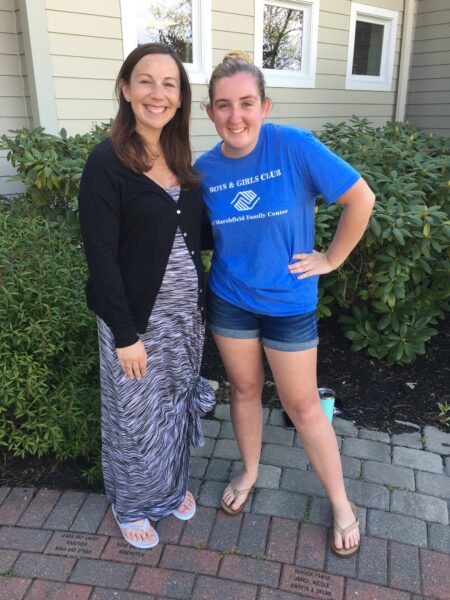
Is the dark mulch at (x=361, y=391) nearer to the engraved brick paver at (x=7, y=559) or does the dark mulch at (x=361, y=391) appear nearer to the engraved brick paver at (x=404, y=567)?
the engraved brick paver at (x=7, y=559)

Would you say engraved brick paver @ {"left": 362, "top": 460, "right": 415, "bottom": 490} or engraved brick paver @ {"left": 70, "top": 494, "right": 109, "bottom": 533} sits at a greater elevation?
engraved brick paver @ {"left": 362, "top": 460, "right": 415, "bottom": 490}

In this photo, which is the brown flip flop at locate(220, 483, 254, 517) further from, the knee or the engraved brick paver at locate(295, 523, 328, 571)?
the knee

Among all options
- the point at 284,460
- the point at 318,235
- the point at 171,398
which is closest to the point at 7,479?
the point at 171,398

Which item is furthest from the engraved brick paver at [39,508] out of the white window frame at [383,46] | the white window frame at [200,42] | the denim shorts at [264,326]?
the white window frame at [383,46]

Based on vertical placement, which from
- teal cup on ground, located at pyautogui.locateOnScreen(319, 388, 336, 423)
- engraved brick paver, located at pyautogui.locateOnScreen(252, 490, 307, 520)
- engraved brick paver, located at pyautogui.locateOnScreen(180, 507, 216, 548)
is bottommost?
engraved brick paver, located at pyautogui.locateOnScreen(180, 507, 216, 548)

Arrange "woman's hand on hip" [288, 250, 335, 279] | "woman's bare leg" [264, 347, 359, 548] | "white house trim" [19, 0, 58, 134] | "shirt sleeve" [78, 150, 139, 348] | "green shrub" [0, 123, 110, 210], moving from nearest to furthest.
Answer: "shirt sleeve" [78, 150, 139, 348] → "woman's hand on hip" [288, 250, 335, 279] → "woman's bare leg" [264, 347, 359, 548] → "green shrub" [0, 123, 110, 210] → "white house trim" [19, 0, 58, 134]

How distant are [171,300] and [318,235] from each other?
1.44 m

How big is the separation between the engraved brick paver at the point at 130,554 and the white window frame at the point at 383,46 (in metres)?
6.39

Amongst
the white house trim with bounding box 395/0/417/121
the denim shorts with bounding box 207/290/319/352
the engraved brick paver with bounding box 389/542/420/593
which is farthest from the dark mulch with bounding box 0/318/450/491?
the white house trim with bounding box 395/0/417/121

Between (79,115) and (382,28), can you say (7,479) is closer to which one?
(79,115)

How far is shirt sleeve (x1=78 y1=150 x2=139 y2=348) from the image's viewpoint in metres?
1.55

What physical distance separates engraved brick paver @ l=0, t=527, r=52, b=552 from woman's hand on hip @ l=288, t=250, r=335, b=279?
4.99 feet

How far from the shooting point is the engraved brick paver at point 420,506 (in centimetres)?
221

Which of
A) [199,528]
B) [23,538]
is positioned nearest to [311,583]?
[199,528]
